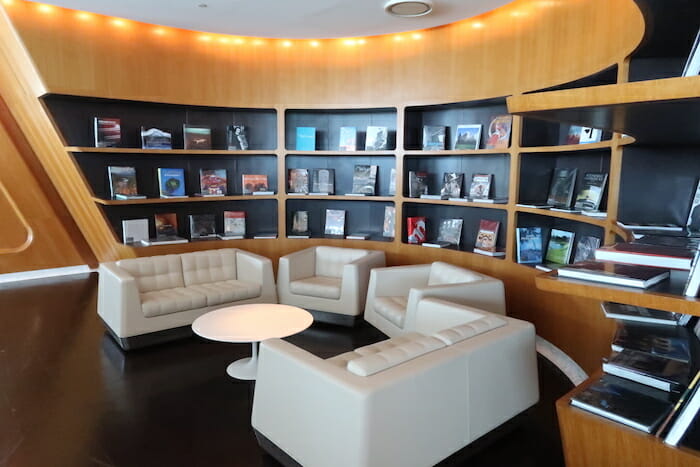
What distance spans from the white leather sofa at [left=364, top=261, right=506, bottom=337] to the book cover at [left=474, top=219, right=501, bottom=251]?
805 millimetres

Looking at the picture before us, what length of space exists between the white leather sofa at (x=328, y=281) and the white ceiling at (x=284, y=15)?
7.75ft

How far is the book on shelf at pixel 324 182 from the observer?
6.01 m

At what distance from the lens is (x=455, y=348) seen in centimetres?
250

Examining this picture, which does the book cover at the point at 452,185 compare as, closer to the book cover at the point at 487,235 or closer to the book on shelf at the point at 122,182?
the book cover at the point at 487,235

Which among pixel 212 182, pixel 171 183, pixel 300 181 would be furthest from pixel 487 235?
pixel 171 183

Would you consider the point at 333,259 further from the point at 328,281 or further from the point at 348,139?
the point at 348,139

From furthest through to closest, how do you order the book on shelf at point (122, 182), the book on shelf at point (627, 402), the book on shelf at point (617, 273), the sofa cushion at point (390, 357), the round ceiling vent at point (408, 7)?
1. the book on shelf at point (122, 182)
2. the round ceiling vent at point (408, 7)
3. the sofa cushion at point (390, 357)
4. the book on shelf at point (627, 402)
5. the book on shelf at point (617, 273)

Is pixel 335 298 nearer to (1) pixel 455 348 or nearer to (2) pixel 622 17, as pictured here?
(1) pixel 455 348

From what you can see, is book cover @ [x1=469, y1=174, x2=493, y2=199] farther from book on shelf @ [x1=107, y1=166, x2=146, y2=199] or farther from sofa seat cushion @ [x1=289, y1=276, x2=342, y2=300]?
book on shelf @ [x1=107, y1=166, x2=146, y2=199]

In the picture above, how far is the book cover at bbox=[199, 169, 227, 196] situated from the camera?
5.95m

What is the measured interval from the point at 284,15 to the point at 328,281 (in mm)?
2690

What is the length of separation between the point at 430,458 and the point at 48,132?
5.13 meters

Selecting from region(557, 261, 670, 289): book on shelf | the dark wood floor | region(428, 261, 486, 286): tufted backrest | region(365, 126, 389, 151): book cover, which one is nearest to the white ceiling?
region(365, 126, 389, 151): book cover

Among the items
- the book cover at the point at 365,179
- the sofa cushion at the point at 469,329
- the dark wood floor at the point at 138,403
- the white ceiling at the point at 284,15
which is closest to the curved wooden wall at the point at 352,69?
the white ceiling at the point at 284,15
